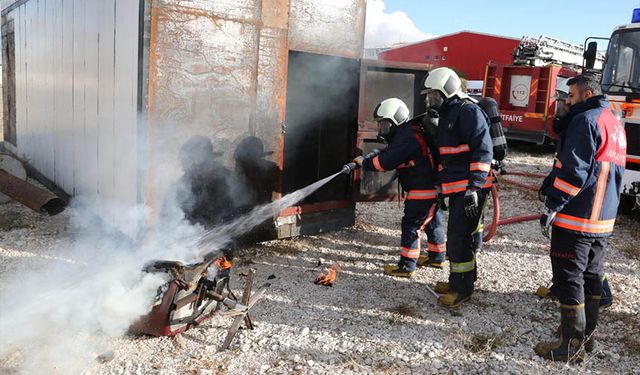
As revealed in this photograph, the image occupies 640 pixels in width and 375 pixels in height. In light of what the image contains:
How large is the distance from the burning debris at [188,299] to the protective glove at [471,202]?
1849 mm

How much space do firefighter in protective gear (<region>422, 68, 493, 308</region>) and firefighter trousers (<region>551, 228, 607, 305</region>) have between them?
777mm

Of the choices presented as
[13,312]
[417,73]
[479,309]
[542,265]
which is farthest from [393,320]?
[417,73]

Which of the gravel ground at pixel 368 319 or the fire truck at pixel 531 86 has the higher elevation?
the fire truck at pixel 531 86

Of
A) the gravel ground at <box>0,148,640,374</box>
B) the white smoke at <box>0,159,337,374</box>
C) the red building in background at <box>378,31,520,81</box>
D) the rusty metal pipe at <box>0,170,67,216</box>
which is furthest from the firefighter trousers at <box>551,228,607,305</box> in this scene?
the red building in background at <box>378,31,520,81</box>

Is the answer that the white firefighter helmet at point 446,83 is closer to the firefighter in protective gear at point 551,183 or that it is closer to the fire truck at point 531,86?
the firefighter in protective gear at point 551,183

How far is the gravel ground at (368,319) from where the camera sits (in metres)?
3.36

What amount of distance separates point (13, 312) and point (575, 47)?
15.9 m

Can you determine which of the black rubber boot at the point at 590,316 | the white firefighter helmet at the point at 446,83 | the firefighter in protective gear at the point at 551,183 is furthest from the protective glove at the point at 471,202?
the black rubber boot at the point at 590,316

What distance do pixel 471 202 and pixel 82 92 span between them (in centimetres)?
484

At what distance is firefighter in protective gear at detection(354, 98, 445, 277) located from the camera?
4.82m

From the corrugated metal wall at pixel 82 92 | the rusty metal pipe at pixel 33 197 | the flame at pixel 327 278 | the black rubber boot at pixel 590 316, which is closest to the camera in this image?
the black rubber boot at pixel 590 316

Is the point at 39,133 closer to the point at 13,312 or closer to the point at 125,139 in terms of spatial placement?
the point at 125,139

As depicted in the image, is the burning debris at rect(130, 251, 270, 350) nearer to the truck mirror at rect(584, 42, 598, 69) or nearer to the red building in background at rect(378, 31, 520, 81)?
the truck mirror at rect(584, 42, 598, 69)

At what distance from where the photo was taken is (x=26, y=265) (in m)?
4.80
